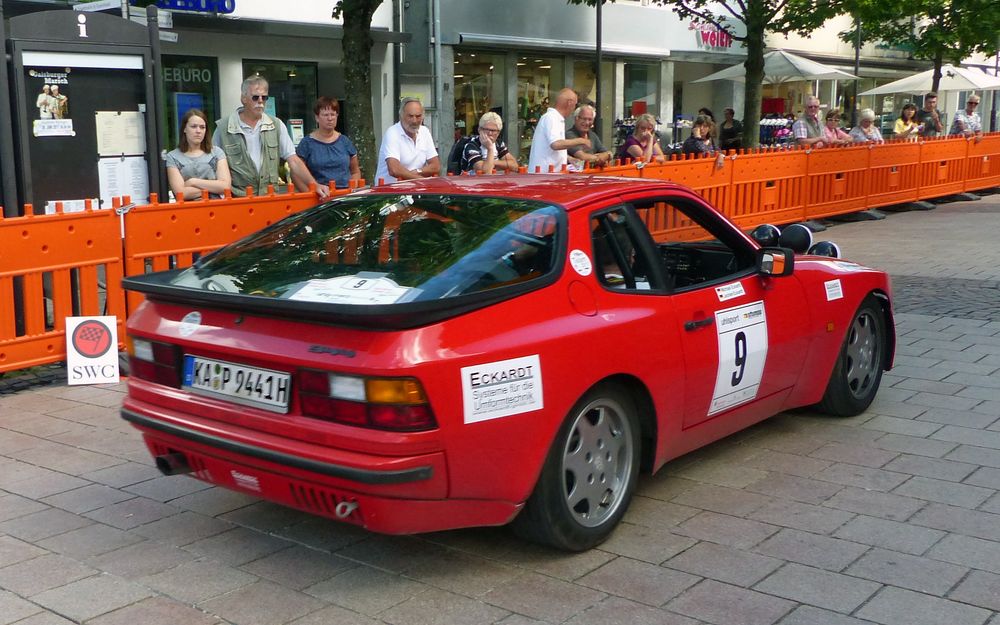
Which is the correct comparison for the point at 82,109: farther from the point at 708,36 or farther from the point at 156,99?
the point at 708,36

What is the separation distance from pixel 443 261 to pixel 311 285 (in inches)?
19.5

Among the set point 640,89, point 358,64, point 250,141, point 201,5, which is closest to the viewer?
point 250,141

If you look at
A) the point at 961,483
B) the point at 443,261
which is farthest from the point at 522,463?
the point at 961,483

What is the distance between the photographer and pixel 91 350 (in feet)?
24.0

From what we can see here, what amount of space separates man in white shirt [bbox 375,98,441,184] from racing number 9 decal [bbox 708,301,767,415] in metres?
Result: 4.94

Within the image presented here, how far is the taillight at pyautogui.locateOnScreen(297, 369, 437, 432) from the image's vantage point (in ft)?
11.8

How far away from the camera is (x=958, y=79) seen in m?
30.5

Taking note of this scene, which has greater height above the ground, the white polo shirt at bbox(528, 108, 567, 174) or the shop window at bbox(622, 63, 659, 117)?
the shop window at bbox(622, 63, 659, 117)

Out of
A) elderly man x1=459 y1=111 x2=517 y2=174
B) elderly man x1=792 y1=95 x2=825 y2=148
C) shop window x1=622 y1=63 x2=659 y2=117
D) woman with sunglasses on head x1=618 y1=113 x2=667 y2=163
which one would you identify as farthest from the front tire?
shop window x1=622 y1=63 x2=659 y2=117

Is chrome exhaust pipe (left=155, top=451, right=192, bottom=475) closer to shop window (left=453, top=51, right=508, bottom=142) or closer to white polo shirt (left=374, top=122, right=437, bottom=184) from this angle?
white polo shirt (left=374, top=122, right=437, bottom=184)

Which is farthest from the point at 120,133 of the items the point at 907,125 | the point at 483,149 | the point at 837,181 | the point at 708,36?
the point at 708,36

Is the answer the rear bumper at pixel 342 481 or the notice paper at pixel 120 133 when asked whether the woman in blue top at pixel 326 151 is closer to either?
the notice paper at pixel 120 133

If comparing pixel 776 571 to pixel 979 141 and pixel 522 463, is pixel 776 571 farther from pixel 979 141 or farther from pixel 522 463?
pixel 979 141

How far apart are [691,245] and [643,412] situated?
1.47 metres
